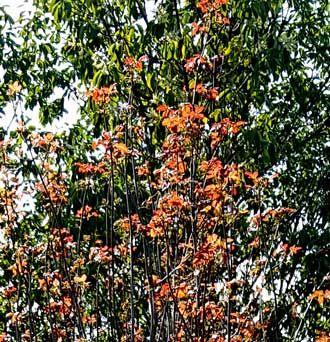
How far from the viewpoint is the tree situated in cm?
394

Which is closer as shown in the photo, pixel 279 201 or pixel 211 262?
pixel 211 262

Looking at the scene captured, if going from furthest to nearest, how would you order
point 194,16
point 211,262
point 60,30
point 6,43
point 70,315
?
1. point 60,30
2. point 6,43
3. point 194,16
4. point 70,315
5. point 211,262

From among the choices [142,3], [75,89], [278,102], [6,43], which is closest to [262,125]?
[278,102]

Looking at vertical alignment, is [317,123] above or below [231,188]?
above

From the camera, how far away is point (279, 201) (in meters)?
6.19

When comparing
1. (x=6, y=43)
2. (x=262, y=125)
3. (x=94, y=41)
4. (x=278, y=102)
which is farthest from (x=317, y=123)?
(x=6, y=43)

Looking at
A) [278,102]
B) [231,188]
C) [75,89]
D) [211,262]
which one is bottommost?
Answer: [211,262]

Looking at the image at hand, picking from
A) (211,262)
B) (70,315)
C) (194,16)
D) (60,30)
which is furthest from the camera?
(60,30)

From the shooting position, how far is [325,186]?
5.61 m

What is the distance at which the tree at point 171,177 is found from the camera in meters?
3.94

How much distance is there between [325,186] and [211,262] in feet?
6.49

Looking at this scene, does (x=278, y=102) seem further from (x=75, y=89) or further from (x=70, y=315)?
(x=70, y=315)

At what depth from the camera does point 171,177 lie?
12.8 ft

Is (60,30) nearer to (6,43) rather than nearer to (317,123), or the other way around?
(6,43)
